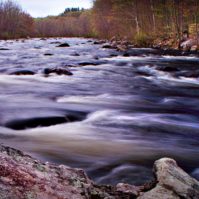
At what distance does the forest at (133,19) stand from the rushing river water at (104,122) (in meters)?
16.5

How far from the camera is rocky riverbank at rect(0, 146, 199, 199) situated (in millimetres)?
1700

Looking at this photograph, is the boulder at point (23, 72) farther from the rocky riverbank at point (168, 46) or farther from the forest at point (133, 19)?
the forest at point (133, 19)

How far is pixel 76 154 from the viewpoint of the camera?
11.3 feet

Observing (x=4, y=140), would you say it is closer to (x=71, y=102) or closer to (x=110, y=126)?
(x=110, y=126)

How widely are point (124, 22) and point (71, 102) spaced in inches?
1652

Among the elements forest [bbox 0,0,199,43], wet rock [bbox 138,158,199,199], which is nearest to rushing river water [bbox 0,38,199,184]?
wet rock [bbox 138,158,199,199]

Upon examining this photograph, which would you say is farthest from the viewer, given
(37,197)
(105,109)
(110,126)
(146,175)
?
(105,109)

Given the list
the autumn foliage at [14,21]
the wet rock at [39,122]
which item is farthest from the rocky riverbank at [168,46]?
the autumn foliage at [14,21]

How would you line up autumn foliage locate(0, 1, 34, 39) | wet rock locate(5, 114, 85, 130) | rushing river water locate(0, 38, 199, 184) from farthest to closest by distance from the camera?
autumn foliage locate(0, 1, 34, 39) < wet rock locate(5, 114, 85, 130) < rushing river water locate(0, 38, 199, 184)

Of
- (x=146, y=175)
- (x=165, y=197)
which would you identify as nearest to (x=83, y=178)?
(x=165, y=197)

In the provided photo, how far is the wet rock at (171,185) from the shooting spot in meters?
2.01

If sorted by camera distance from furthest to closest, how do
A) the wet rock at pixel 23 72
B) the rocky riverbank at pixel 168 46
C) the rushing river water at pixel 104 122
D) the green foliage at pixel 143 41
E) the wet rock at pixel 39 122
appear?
1. the green foliage at pixel 143 41
2. the rocky riverbank at pixel 168 46
3. the wet rock at pixel 23 72
4. the wet rock at pixel 39 122
5. the rushing river water at pixel 104 122

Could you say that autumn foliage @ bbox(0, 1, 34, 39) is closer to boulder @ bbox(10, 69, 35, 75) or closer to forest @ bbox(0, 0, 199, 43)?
forest @ bbox(0, 0, 199, 43)

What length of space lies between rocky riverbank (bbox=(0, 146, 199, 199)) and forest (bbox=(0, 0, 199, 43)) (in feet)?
71.7
